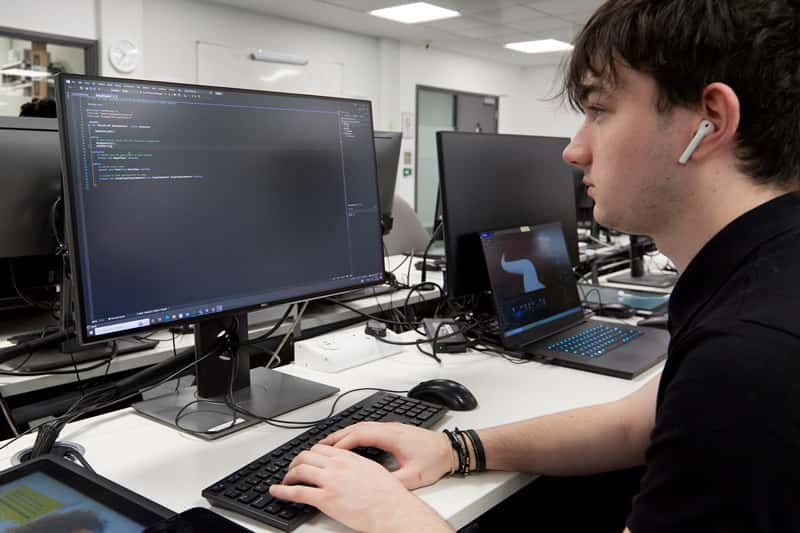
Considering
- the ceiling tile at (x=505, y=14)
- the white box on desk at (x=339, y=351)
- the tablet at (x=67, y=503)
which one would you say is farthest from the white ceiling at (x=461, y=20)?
the tablet at (x=67, y=503)

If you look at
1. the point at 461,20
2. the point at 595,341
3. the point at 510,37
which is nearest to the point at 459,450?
the point at 595,341

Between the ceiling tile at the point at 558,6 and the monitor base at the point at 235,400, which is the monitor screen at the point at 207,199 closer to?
the monitor base at the point at 235,400

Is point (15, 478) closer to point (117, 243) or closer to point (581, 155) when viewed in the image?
point (117, 243)

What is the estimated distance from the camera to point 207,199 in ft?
3.37

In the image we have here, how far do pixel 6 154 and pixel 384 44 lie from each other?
6.09 meters

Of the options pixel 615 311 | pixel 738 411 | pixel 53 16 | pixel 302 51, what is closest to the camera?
pixel 738 411

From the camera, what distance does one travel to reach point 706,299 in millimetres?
666

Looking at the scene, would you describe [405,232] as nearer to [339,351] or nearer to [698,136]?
[339,351]

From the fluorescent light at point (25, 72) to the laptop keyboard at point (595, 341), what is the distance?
4363 millimetres

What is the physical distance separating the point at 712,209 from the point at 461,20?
19.2ft

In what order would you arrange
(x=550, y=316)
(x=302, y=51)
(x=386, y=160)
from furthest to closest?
1. (x=302, y=51)
2. (x=386, y=160)
3. (x=550, y=316)

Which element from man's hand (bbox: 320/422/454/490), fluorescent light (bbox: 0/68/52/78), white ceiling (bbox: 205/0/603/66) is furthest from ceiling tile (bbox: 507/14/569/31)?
man's hand (bbox: 320/422/454/490)

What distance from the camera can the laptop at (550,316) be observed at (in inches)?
55.5

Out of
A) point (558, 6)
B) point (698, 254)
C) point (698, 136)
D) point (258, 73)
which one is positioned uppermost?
point (558, 6)
